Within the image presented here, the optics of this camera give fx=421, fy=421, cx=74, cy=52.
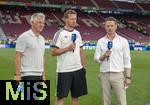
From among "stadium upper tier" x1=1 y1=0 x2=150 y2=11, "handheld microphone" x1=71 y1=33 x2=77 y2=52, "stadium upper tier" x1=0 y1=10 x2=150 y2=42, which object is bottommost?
"handheld microphone" x1=71 y1=33 x2=77 y2=52

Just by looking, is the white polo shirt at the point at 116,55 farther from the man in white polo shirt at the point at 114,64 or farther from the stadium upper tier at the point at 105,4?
the stadium upper tier at the point at 105,4

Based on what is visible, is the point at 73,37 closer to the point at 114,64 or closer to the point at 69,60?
the point at 69,60

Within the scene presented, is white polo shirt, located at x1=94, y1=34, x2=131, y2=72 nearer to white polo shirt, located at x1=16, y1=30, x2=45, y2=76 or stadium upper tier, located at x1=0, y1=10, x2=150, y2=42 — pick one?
white polo shirt, located at x1=16, y1=30, x2=45, y2=76

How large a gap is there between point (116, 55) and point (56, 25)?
60.9 m

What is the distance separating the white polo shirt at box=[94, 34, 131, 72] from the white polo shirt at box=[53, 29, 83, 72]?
444mm

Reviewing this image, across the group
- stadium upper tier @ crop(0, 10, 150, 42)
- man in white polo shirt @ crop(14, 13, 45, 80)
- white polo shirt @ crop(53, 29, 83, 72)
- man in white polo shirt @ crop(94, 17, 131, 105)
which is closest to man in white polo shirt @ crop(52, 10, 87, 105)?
white polo shirt @ crop(53, 29, 83, 72)

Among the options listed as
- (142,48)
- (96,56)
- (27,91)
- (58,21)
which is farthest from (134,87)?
(58,21)

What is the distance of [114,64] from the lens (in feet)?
29.2


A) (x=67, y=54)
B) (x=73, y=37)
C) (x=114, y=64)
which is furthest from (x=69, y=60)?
(x=114, y=64)

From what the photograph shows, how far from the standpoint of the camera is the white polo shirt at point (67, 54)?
8891mm

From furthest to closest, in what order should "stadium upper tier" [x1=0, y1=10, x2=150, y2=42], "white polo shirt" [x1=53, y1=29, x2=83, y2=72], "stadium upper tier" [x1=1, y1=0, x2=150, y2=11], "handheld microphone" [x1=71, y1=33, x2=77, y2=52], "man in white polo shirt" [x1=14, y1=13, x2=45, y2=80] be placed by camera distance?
1. "stadium upper tier" [x1=1, y1=0, x2=150, y2=11]
2. "stadium upper tier" [x1=0, y1=10, x2=150, y2=42]
3. "white polo shirt" [x1=53, y1=29, x2=83, y2=72]
4. "handheld microphone" [x1=71, y1=33, x2=77, y2=52]
5. "man in white polo shirt" [x1=14, y1=13, x2=45, y2=80]

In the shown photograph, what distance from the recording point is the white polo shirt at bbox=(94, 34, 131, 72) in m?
8.84

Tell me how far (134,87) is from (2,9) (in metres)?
58.6

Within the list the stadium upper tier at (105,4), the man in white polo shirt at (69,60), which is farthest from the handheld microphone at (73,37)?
the stadium upper tier at (105,4)
